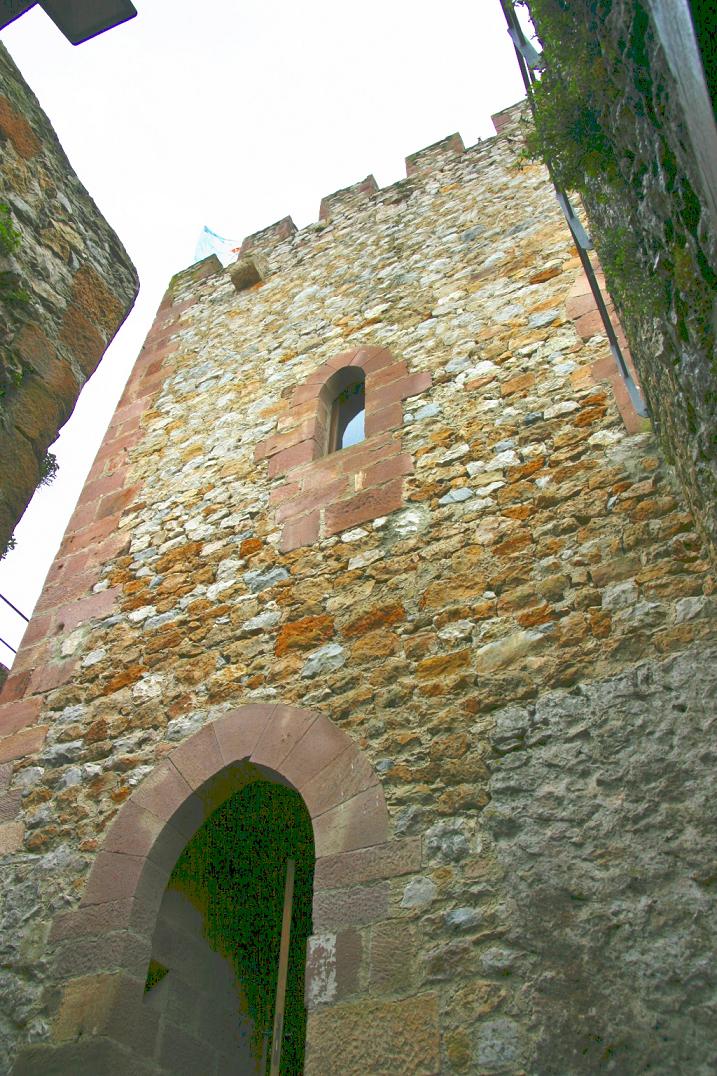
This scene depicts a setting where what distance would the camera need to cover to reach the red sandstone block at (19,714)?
4633 millimetres

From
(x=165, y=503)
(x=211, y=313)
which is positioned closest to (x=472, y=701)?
(x=165, y=503)

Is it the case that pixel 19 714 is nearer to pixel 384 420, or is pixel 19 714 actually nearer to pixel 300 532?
pixel 300 532

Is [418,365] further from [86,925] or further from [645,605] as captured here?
[86,925]

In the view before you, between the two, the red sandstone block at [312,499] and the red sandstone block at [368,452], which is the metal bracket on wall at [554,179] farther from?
the red sandstone block at [312,499]

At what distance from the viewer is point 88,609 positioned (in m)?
5.11

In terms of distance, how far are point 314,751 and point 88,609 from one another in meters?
2.16

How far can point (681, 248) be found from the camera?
6.62 ft

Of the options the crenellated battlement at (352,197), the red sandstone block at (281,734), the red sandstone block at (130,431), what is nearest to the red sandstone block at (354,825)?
the red sandstone block at (281,734)

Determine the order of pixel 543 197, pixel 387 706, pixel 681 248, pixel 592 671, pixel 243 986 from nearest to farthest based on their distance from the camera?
Result: pixel 681 248 < pixel 592 671 < pixel 387 706 < pixel 243 986 < pixel 543 197

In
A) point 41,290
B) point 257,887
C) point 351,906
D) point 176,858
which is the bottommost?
point 257,887

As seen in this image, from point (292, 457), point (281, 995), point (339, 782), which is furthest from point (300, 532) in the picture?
point (281, 995)

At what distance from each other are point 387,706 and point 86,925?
1610 millimetres

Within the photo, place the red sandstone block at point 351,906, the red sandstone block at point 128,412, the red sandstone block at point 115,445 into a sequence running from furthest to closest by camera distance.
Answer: the red sandstone block at point 128,412 → the red sandstone block at point 115,445 → the red sandstone block at point 351,906

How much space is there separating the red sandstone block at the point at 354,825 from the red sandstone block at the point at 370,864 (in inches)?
1.1
